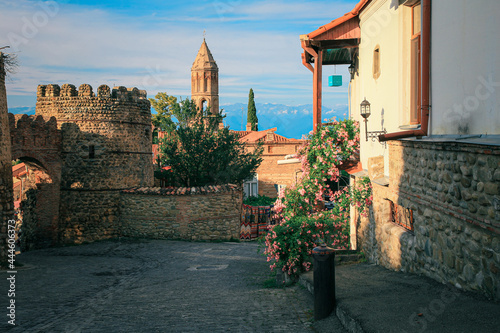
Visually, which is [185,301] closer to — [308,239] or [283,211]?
[308,239]

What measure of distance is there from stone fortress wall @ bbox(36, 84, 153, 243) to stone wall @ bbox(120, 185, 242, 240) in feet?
4.23

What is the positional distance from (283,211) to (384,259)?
402cm

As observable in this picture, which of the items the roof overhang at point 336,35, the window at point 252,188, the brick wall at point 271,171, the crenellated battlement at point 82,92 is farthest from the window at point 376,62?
the window at point 252,188

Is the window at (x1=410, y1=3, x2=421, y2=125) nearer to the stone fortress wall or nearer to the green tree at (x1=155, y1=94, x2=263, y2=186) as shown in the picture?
the stone fortress wall

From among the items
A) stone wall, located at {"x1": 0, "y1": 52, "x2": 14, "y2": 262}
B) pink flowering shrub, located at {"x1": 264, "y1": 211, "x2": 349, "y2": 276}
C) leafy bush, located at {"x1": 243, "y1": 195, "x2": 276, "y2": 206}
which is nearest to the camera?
pink flowering shrub, located at {"x1": 264, "y1": 211, "x2": 349, "y2": 276}

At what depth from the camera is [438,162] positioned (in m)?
5.76

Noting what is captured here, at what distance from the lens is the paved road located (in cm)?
636

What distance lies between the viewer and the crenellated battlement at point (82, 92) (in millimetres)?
18906

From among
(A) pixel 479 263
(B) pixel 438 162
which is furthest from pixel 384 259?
(A) pixel 479 263

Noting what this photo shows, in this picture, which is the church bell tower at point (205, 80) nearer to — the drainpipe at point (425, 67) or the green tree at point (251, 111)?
the green tree at point (251, 111)

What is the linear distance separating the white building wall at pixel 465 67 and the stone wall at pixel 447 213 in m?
0.34

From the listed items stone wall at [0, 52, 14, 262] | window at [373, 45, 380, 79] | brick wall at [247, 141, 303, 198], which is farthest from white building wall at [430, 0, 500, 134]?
brick wall at [247, 141, 303, 198]

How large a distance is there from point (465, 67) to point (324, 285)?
3115mm

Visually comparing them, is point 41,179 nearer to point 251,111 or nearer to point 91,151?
point 91,151
